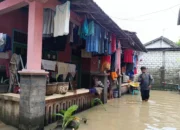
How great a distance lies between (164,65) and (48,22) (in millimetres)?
14922

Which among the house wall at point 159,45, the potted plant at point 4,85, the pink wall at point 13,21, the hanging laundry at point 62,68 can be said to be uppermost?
the house wall at point 159,45

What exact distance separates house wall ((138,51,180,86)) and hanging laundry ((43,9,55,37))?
1292cm

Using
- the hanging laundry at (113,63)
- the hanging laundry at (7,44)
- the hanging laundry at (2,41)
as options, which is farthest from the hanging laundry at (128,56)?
the hanging laundry at (2,41)

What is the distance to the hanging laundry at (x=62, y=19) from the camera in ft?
15.0

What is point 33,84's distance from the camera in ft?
13.6

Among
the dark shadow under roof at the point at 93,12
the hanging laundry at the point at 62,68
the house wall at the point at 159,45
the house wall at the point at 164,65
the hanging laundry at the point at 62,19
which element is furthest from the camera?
the house wall at the point at 159,45

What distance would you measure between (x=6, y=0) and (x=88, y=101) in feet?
14.9

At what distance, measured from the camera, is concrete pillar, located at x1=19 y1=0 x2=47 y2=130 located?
4.11 metres

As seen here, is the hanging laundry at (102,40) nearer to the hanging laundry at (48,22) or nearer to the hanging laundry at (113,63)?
the hanging laundry at (48,22)

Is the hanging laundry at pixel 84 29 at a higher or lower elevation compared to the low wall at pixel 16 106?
higher

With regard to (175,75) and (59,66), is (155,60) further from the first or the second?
(59,66)

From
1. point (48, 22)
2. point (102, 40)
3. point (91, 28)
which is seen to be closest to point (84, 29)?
point (91, 28)

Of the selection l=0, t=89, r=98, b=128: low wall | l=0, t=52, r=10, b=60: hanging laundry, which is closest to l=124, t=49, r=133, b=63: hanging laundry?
l=0, t=89, r=98, b=128: low wall

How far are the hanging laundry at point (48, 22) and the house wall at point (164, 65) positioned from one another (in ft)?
42.4
